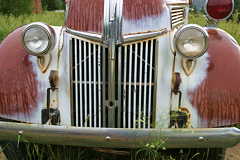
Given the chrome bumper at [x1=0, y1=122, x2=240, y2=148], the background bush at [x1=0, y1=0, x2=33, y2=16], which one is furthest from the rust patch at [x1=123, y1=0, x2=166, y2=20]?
the background bush at [x1=0, y1=0, x2=33, y2=16]

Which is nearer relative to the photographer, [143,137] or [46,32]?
[143,137]

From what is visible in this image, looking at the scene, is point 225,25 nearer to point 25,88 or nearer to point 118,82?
point 118,82

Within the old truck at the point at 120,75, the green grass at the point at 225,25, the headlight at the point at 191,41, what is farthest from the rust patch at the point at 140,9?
the green grass at the point at 225,25

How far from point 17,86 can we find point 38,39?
1.25 ft

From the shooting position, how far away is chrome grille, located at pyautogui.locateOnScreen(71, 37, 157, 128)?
2.44 meters

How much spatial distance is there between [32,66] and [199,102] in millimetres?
1231

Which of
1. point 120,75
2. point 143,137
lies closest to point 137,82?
point 120,75

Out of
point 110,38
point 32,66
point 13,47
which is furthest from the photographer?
point 13,47

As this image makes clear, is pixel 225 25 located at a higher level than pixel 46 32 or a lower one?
higher

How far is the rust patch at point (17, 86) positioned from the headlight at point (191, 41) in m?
1.07

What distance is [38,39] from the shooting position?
2.52 m

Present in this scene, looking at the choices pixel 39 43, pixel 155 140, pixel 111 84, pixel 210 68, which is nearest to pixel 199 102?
pixel 210 68

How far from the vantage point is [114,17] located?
2.46 metres

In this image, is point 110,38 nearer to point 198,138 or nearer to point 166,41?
point 166,41
